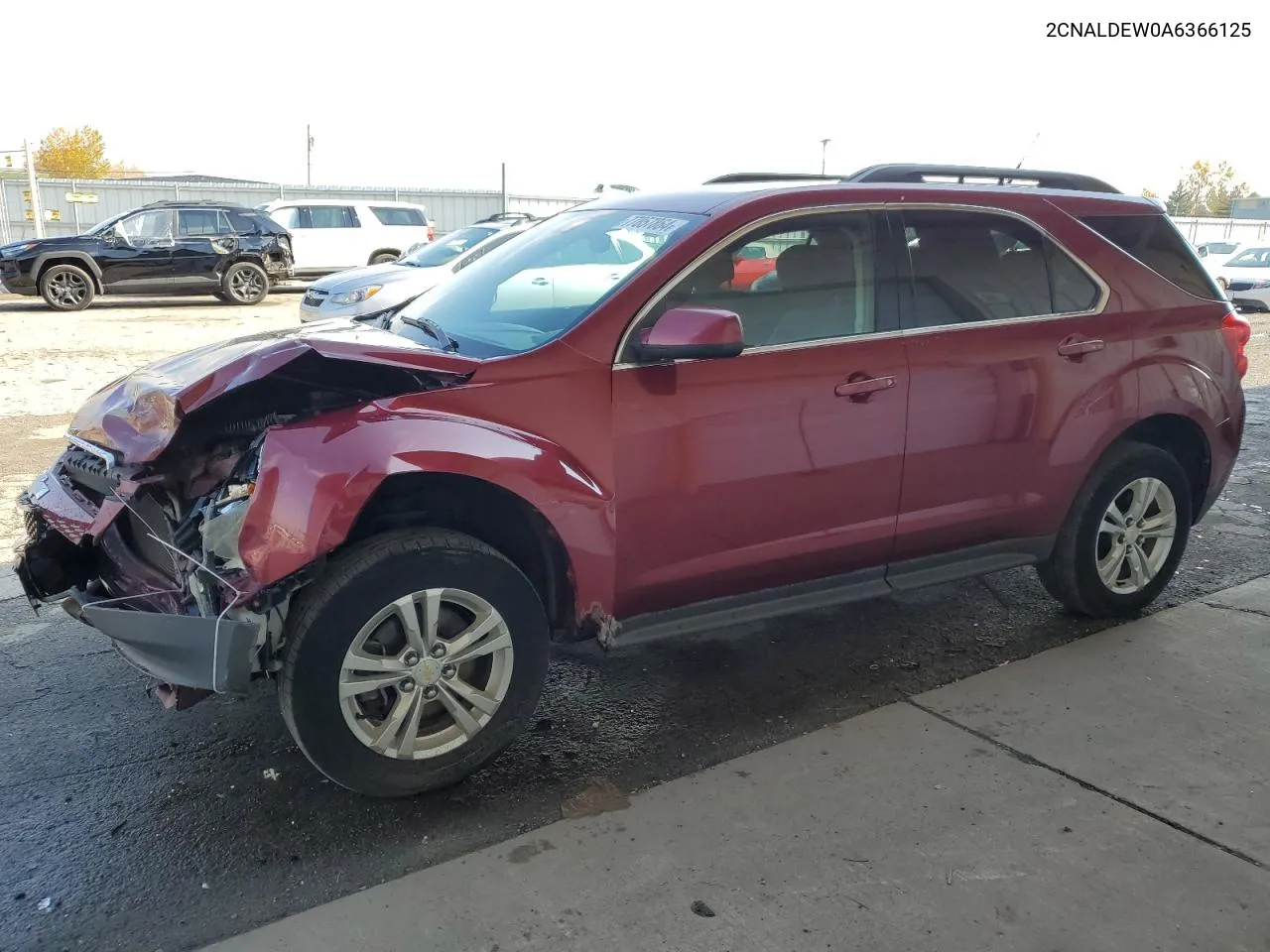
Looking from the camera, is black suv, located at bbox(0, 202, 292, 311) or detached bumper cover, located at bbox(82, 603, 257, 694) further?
black suv, located at bbox(0, 202, 292, 311)

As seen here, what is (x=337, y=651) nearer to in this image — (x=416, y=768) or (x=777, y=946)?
(x=416, y=768)

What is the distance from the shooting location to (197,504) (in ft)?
9.91

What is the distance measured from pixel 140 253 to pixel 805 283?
16.6 meters

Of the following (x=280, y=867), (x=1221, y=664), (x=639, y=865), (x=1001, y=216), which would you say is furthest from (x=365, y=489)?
(x=1221, y=664)

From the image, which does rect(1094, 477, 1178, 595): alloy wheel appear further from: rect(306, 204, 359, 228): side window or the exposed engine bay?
rect(306, 204, 359, 228): side window

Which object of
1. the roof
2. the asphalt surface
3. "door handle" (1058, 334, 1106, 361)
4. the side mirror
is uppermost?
the roof

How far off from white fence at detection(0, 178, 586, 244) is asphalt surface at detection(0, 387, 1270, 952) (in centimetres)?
2175

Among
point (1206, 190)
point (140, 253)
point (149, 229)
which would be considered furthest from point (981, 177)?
point (1206, 190)

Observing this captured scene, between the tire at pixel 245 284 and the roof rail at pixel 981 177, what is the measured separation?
54.5ft

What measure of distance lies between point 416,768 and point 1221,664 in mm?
3253

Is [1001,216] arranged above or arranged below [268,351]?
above

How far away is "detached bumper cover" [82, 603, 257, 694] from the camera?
2.78 m

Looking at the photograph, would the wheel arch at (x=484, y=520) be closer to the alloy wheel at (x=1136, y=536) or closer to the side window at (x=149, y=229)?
the alloy wheel at (x=1136, y=536)

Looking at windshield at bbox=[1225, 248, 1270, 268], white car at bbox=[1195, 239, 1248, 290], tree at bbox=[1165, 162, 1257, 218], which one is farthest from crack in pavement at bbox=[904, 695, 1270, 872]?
tree at bbox=[1165, 162, 1257, 218]
